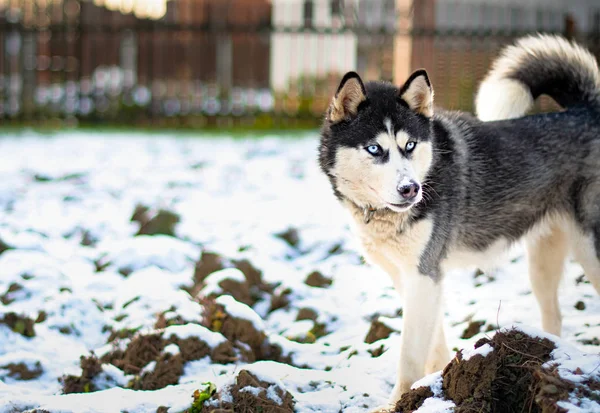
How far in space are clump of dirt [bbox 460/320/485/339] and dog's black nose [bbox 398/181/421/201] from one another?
4.25ft

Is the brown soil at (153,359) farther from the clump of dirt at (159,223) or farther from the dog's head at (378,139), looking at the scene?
the clump of dirt at (159,223)

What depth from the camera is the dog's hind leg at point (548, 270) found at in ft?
13.1

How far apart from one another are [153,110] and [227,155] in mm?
4846

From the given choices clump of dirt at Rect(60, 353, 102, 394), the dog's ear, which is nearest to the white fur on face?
the dog's ear

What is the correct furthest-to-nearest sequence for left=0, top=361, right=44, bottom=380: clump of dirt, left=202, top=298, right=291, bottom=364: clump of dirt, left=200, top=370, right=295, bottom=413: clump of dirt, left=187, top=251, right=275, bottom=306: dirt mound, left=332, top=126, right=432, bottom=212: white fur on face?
1. left=187, top=251, right=275, bottom=306: dirt mound
2. left=202, top=298, right=291, bottom=364: clump of dirt
3. left=0, top=361, right=44, bottom=380: clump of dirt
4. left=332, top=126, right=432, bottom=212: white fur on face
5. left=200, top=370, right=295, bottom=413: clump of dirt

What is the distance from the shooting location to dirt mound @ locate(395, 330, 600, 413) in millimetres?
2605

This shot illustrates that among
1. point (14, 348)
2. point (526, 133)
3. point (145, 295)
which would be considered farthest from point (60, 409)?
point (526, 133)

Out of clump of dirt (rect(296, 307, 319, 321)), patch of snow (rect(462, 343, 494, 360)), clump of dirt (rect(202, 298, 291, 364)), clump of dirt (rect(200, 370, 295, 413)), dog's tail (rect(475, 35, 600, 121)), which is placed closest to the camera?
patch of snow (rect(462, 343, 494, 360))

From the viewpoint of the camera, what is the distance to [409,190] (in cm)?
314

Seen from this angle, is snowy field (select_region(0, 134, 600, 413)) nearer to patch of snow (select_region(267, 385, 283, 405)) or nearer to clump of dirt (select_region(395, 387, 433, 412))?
patch of snow (select_region(267, 385, 283, 405))

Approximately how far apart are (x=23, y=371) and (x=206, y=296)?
113 centimetres

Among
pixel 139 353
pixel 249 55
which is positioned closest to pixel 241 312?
pixel 139 353

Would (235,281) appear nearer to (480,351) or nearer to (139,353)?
(139,353)

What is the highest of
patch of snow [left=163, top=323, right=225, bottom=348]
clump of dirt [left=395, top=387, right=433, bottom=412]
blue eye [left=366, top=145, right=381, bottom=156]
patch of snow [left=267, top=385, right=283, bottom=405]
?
blue eye [left=366, top=145, right=381, bottom=156]
